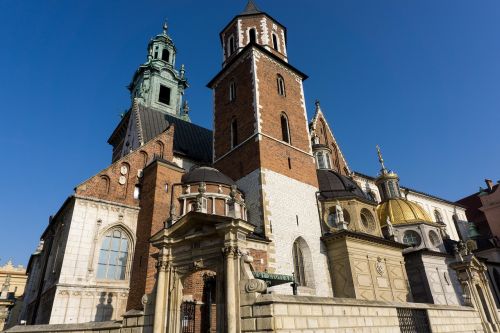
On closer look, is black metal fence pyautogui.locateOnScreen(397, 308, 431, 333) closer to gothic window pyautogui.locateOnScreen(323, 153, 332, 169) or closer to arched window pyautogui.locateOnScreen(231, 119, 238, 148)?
arched window pyautogui.locateOnScreen(231, 119, 238, 148)

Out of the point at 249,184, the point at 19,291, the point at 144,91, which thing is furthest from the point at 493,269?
the point at 19,291

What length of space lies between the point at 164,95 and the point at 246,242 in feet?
113

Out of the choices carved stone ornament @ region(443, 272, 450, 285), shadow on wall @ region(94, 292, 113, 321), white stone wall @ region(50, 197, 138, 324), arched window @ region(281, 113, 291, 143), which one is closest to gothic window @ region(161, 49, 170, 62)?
Answer: arched window @ region(281, 113, 291, 143)

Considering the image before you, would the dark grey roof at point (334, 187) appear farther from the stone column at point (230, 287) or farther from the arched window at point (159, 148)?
the stone column at point (230, 287)

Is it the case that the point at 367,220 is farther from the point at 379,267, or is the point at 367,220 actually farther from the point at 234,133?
the point at 234,133

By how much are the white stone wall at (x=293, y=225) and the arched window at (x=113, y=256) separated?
784cm

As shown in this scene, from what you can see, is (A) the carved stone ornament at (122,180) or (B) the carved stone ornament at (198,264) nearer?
(B) the carved stone ornament at (198,264)

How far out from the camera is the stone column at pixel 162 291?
32.9ft

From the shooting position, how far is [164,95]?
41406 mm

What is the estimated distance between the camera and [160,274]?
34.8 ft

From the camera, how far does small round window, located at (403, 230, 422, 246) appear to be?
85.2ft

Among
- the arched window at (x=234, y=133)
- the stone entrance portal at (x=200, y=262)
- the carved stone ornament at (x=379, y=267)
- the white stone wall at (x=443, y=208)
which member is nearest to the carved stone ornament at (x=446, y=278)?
the carved stone ornament at (x=379, y=267)

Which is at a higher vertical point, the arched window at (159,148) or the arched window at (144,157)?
the arched window at (159,148)

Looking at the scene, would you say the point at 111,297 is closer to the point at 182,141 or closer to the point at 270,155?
the point at 270,155
